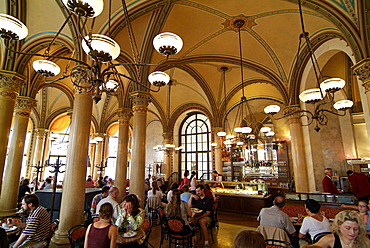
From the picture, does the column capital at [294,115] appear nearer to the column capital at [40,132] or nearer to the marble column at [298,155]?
the marble column at [298,155]

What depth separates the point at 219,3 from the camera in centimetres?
623

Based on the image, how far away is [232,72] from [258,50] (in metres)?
2.24

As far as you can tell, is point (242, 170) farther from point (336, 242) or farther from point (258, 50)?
point (336, 242)

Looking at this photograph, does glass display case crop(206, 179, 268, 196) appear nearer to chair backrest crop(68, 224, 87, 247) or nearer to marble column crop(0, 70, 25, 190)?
chair backrest crop(68, 224, 87, 247)

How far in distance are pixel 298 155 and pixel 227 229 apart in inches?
158

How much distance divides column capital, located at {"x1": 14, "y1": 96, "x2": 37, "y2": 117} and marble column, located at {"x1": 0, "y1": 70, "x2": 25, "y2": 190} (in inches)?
63.4

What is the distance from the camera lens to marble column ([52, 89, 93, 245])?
4.33 meters

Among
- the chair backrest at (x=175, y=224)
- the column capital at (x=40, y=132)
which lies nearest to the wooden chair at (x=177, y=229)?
the chair backrest at (x=175, y=224)

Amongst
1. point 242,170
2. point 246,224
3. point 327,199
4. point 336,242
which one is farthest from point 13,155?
point 242,170

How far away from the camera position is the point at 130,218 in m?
3.15

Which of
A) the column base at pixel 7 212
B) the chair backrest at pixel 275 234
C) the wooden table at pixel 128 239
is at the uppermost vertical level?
the chair backrest at pixel 275 234

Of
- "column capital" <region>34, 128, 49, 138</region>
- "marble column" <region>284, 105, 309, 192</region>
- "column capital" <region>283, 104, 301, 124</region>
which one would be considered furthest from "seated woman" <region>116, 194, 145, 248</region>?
"column capital" <region>34, 128, 49, 138</region>

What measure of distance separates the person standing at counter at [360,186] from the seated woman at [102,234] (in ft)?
17.9

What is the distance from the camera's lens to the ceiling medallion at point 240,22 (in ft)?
22.0
